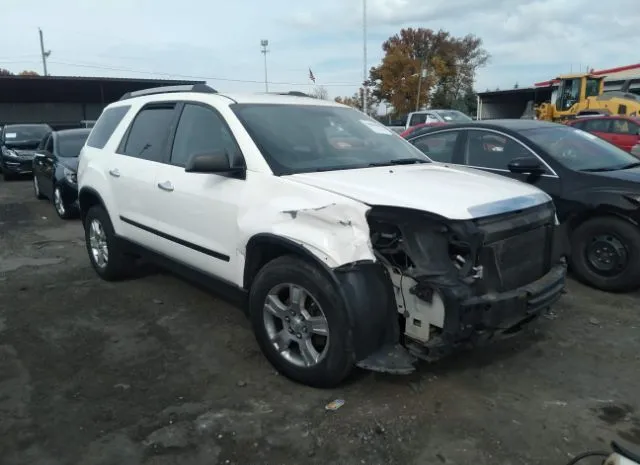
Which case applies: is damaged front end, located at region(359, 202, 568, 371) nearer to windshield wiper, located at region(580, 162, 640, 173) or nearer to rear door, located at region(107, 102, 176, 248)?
rear door, located at region(107, 102, 176, 248)

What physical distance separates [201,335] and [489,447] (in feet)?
7.85

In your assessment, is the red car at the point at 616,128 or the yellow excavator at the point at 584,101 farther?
the yellow excavator at the point at 584,101

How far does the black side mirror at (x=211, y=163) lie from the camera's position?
11.8 ft

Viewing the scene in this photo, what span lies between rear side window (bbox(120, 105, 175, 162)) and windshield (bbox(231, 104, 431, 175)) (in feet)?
3.00

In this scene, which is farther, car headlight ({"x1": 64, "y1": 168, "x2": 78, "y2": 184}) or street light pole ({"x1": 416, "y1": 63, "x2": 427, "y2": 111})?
street light pole ({"x1": 416, "y1": 63, "x2": 427, "y2": 111})

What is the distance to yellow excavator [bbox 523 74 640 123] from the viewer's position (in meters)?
22.6

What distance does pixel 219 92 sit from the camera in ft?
14.4

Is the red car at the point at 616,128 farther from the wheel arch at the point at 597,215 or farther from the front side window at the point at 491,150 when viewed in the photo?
the wheel arch at the point at 597,215

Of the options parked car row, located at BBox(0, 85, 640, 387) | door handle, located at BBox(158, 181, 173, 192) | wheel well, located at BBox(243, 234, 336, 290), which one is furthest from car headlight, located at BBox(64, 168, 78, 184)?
wheel well, located at BBox(243, 234, 336, 290)

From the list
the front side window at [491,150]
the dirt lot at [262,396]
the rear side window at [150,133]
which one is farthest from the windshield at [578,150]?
the rear side window at [150,133]

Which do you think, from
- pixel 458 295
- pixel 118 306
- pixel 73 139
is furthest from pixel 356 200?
pixel 73 139

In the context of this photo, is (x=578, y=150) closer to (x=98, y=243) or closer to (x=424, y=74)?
(x=98, y=243)

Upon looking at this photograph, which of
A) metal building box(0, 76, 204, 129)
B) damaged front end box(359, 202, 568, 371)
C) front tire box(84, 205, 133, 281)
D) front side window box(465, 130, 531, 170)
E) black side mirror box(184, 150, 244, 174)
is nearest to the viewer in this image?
damaged front end box(359, 202, 568, 371)

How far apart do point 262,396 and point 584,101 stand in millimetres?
24445
